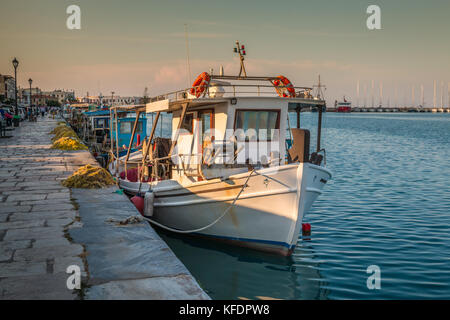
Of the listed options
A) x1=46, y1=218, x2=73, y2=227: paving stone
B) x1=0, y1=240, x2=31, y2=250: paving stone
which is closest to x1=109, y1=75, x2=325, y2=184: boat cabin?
x1=46, y1=218, x2=73, y2=227: paving stone

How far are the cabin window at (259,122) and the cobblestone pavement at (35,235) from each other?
420 centimetres

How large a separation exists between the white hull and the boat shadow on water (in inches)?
10.4

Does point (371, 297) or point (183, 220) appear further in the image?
point (183, 220)

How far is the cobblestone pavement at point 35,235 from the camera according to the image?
190 inches

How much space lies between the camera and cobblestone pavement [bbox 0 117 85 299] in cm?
482

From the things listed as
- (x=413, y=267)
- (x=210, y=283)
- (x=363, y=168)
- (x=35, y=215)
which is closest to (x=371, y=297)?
(x=413, y=267)

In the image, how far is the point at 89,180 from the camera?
1108 cm

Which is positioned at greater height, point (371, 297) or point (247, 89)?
point (247, 89)

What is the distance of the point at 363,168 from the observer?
83.4ft

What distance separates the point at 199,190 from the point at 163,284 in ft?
15.5

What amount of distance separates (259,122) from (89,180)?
4.88m

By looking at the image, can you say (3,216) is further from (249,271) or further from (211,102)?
(249,271)

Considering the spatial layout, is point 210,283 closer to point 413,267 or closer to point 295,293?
point 295,293
